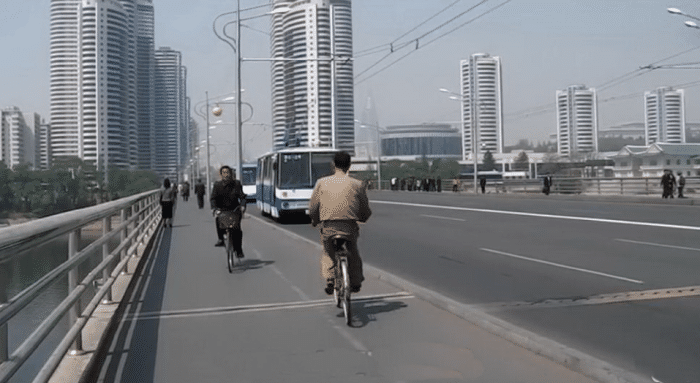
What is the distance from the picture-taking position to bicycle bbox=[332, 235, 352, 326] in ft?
23.2

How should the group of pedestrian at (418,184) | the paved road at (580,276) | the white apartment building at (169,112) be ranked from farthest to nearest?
the white apartment building at (169,112) < the group of pedestrian at (418,184) < the paved road at (580,276)

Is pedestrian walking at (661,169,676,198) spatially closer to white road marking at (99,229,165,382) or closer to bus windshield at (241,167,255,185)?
bus windshield at (241,167,255,185)

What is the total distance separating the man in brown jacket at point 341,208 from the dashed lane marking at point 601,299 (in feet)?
5.32

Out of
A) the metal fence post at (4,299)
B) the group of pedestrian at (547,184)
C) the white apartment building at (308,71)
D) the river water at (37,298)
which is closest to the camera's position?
the metal fence post at (4,299)

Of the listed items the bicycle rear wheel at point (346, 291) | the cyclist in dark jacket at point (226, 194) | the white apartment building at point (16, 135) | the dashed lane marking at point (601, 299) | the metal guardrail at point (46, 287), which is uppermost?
the white apartment building at point (16, 135)

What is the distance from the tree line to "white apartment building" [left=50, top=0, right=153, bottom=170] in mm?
48049

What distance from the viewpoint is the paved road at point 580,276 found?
6.05m

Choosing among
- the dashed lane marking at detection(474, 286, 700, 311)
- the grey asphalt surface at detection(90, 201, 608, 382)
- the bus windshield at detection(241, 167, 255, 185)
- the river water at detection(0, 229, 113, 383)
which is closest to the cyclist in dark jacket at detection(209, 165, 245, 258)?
the grey asphalt surface at detection(90, 201, 608, 382)

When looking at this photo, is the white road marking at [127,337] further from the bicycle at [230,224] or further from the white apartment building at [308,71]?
the white apartment building at [308,71]

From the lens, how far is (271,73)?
2662 inches

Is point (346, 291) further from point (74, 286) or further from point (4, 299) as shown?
point (4, 299)

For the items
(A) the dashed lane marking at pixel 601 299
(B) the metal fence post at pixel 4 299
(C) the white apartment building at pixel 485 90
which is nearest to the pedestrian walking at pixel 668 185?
(A) the dashed lane marking at pixel 601 299

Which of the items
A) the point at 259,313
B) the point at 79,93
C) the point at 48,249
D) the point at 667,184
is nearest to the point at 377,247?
the point at 259,313

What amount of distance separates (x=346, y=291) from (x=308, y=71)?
5413 centimetres
